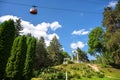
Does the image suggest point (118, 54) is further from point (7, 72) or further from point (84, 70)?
point (7, 72)

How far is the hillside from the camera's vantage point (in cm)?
4569

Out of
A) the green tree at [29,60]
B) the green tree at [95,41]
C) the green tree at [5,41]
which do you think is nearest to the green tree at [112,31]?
the green tree at [95,41]

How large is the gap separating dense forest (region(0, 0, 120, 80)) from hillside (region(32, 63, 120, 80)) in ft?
8.71

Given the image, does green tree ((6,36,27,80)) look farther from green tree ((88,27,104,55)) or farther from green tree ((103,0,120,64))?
green tree ((88,27,104,55))

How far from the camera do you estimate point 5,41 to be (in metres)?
27.5

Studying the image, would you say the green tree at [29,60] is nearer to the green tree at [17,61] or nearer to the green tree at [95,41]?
the green tree at [17,61]

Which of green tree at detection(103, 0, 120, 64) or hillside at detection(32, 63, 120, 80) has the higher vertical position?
green tree at detection(103, 0, 120, 64)

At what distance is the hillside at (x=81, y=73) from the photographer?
45.7m

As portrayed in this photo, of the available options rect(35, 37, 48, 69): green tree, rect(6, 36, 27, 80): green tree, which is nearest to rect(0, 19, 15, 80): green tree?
rect(6, 36, 27, 80): green tree

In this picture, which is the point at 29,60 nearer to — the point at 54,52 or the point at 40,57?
the point at 40,57

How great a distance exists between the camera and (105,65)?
6059cm

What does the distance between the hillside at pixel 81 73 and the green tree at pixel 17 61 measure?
43.8ft

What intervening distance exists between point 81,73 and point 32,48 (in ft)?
63.4

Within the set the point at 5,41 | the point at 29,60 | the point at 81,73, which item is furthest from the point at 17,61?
the point at 81,73
